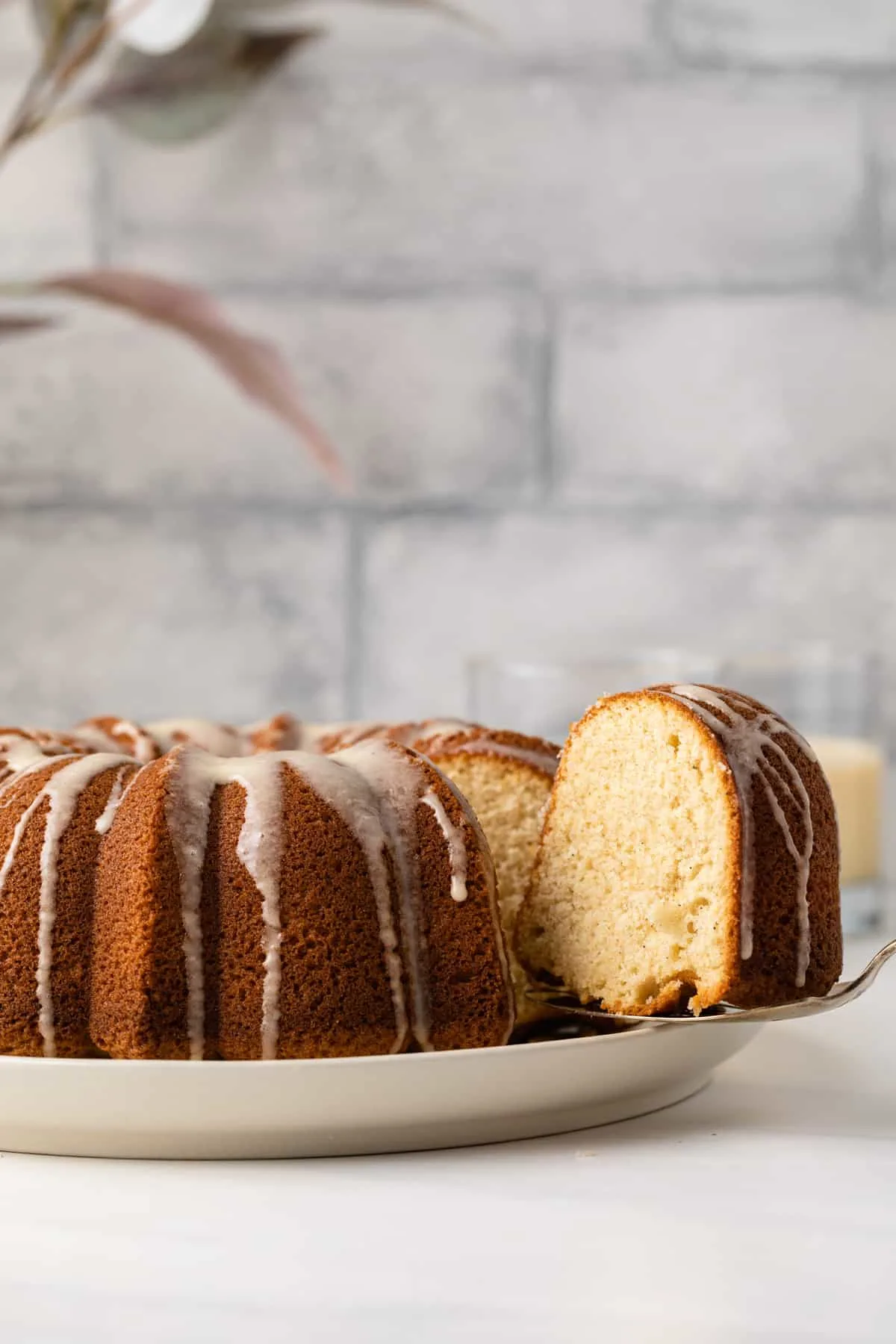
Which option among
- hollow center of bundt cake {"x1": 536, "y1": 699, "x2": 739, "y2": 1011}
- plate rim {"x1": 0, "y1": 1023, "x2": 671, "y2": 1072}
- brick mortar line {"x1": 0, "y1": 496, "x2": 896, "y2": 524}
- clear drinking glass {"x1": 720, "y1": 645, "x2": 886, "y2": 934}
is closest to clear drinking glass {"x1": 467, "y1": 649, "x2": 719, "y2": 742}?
clear drinking glass {"x1": 720, "y1": 645, "x2": 886, "y2": 934}

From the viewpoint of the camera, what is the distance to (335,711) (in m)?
2.31

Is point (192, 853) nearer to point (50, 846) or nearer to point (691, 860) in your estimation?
point (50, 846)

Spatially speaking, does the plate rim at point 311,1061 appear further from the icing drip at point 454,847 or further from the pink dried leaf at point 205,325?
the pink dried leaf at point 205,325

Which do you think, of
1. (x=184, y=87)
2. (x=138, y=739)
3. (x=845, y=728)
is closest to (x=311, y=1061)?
(x=138, y=739)

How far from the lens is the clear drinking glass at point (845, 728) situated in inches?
69.0

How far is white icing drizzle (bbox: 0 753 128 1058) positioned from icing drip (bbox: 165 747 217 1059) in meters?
0.06

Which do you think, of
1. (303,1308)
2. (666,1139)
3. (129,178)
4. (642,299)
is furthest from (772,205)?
(303,1308)

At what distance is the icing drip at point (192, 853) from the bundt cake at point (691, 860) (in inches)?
9.4

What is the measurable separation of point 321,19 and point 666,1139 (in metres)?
1.76

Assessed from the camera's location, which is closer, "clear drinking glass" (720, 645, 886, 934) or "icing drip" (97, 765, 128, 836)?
"icing drip" (97, 765, 128, 836)

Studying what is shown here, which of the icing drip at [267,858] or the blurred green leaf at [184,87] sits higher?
the blurred green leaf at [184,87]

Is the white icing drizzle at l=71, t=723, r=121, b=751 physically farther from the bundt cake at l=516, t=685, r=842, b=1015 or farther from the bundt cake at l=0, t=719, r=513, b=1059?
the bundt cake at l=516, t=685, r=842, b=1015

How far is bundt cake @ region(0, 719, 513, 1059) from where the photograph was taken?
89 cm

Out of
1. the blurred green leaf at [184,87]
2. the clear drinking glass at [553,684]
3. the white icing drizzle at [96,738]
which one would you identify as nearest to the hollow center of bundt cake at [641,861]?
the white icing drizzle at [96,738]
